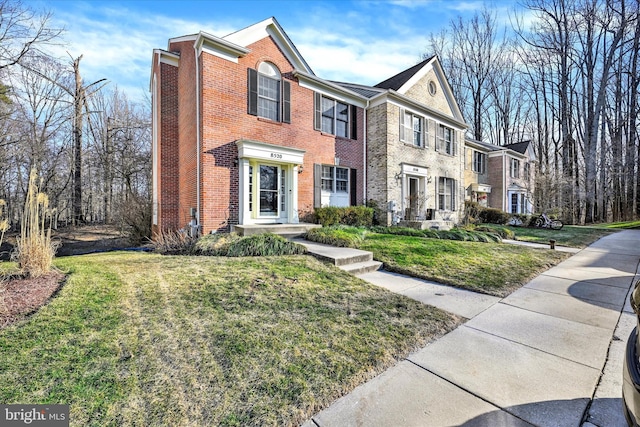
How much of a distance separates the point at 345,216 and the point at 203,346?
30.5 feet

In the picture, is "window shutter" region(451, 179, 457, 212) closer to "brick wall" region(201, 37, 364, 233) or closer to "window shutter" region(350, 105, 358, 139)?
"window shutter" region(350, 105, 358, 139)

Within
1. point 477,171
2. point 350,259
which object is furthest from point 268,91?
point 477,171

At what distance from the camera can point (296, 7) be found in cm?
837

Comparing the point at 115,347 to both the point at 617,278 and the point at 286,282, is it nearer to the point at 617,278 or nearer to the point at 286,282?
the point at 286,282

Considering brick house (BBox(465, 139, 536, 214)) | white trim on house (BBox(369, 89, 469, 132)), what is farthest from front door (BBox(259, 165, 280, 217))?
brick house (BBox(465, 139, 536, 214))

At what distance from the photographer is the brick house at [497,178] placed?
21.3 meters

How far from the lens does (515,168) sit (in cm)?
2386

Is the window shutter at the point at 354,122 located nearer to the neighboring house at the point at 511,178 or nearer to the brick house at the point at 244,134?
the brick house at the point at 244,134

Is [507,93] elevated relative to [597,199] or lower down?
elevated

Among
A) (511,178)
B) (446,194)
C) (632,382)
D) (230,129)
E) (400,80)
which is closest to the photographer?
(632,382)

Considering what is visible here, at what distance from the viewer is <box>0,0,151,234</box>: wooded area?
14625 mm

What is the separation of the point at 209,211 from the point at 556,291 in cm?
847

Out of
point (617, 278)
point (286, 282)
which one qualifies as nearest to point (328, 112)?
point (286, 282)

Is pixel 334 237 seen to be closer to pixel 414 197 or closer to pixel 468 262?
pixel 468 262
